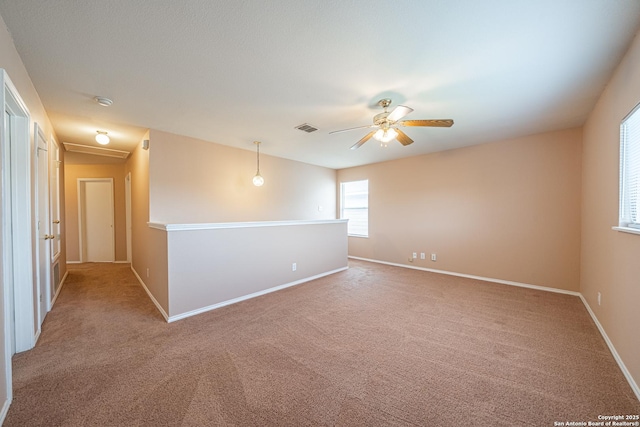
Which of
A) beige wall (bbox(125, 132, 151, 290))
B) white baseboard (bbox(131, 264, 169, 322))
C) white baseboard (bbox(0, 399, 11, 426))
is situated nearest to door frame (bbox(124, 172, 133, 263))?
beige wall (bbox(125, 132, 151, 290))

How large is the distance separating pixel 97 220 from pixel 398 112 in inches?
302

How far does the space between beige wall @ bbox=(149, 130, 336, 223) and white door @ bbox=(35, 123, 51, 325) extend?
1.09 meters

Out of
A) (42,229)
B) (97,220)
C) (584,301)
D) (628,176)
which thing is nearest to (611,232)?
(628,176)

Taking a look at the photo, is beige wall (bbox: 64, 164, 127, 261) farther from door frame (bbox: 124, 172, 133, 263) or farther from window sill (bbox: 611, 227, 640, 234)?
window sill (bbox: 611, 227, 640, 234)

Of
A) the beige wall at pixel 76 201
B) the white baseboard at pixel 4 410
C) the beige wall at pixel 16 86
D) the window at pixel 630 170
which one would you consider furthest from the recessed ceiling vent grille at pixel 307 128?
the beige wall at pixel 76 201

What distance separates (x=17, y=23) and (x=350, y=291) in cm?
422

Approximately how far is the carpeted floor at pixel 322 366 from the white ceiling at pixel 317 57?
100 inches

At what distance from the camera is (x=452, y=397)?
166 centimetres

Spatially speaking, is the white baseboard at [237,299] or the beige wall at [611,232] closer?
the beige wall at [611,232]

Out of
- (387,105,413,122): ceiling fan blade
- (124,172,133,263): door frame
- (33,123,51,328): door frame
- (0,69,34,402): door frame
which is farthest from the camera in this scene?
(124,172,133,263): door frame

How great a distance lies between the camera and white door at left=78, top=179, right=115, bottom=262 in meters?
6.15

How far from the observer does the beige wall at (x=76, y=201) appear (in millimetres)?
6043

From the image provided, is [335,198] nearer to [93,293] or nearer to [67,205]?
[93,293]

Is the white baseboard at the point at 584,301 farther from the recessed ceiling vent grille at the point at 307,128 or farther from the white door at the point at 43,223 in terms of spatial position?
the white door at the point at 43,223
